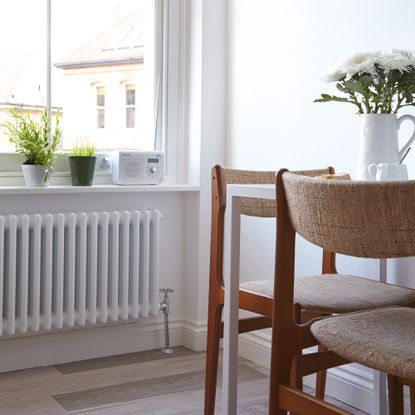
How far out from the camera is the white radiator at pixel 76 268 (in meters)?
2.89

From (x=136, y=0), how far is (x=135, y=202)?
36.4 inches

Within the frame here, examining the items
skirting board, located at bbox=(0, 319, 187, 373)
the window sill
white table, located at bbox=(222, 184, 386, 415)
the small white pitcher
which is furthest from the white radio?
the small white pitcher

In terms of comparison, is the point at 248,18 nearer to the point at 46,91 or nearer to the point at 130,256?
the point at 46,91

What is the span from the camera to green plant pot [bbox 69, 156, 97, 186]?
304cm

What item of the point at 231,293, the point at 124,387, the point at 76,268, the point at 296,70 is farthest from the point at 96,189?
the point at 231,293

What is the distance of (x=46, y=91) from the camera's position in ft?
10.3

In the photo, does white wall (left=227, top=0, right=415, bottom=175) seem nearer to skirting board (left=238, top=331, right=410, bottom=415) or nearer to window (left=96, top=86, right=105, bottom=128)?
window (left=96, top=86, right=105, bottom=128)

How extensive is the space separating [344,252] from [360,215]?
90mm

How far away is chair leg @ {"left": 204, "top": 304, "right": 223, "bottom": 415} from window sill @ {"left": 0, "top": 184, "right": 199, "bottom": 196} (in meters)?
0.92

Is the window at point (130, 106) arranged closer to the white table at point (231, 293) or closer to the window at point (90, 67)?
the window at point (90, 67)

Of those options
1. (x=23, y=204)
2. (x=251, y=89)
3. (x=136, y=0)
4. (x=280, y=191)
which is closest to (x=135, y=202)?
(x=23, y=204)

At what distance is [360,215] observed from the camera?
136 centimetres

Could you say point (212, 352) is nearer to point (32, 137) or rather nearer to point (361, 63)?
point (361, 63)

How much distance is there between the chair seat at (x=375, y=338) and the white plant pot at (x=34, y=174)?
1.66 m
